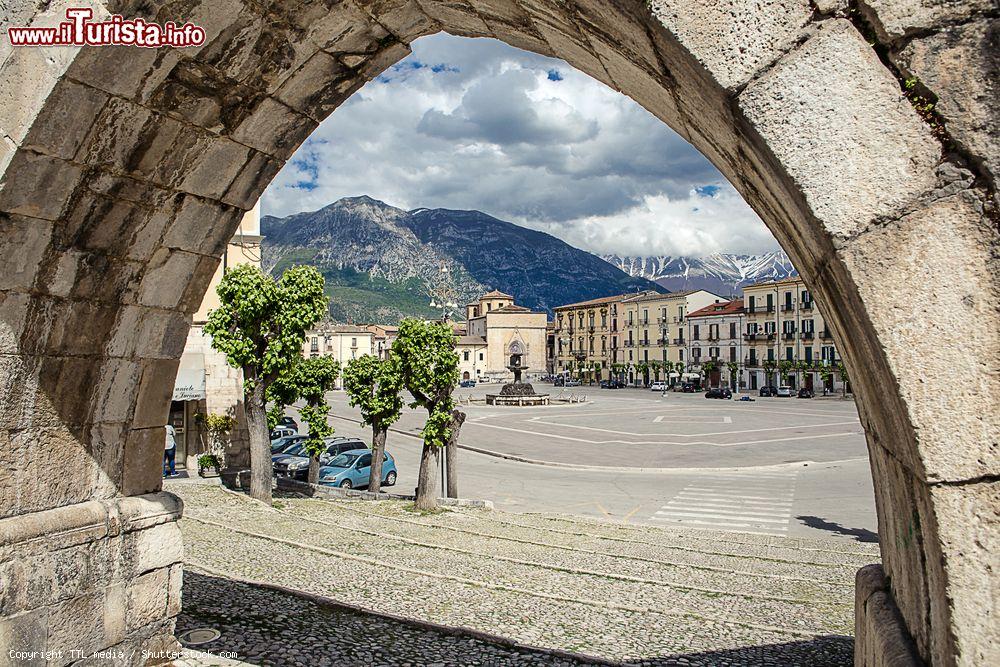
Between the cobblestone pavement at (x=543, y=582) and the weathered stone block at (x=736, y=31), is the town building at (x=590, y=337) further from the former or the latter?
the weathered stone block at (x=736, y=31)

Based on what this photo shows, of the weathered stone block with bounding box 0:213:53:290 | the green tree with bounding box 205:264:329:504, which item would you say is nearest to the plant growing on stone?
the green tree with bounding box 205:264:329:504

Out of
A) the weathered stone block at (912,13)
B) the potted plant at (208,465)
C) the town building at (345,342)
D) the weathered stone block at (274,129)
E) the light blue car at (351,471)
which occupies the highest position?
the town building at (345,342)

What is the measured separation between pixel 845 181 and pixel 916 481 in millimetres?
774

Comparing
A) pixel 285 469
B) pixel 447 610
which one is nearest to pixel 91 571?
pixel 447 610

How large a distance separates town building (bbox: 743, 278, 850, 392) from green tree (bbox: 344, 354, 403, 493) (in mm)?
52491

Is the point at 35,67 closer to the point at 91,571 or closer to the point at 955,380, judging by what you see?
the point at 91,571

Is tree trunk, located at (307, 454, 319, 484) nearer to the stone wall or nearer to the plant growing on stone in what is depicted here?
the plant growing on stone

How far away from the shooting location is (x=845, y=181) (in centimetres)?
174

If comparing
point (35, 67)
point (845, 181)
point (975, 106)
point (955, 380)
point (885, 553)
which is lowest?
point (885, 553)

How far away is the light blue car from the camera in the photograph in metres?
19.7

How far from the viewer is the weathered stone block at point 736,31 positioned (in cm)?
183

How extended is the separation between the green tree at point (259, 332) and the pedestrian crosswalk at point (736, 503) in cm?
917

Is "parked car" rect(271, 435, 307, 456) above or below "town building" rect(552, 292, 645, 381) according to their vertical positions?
below

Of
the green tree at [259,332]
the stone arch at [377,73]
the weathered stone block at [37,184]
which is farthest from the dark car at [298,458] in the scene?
the weathered stone block at [37,184]
